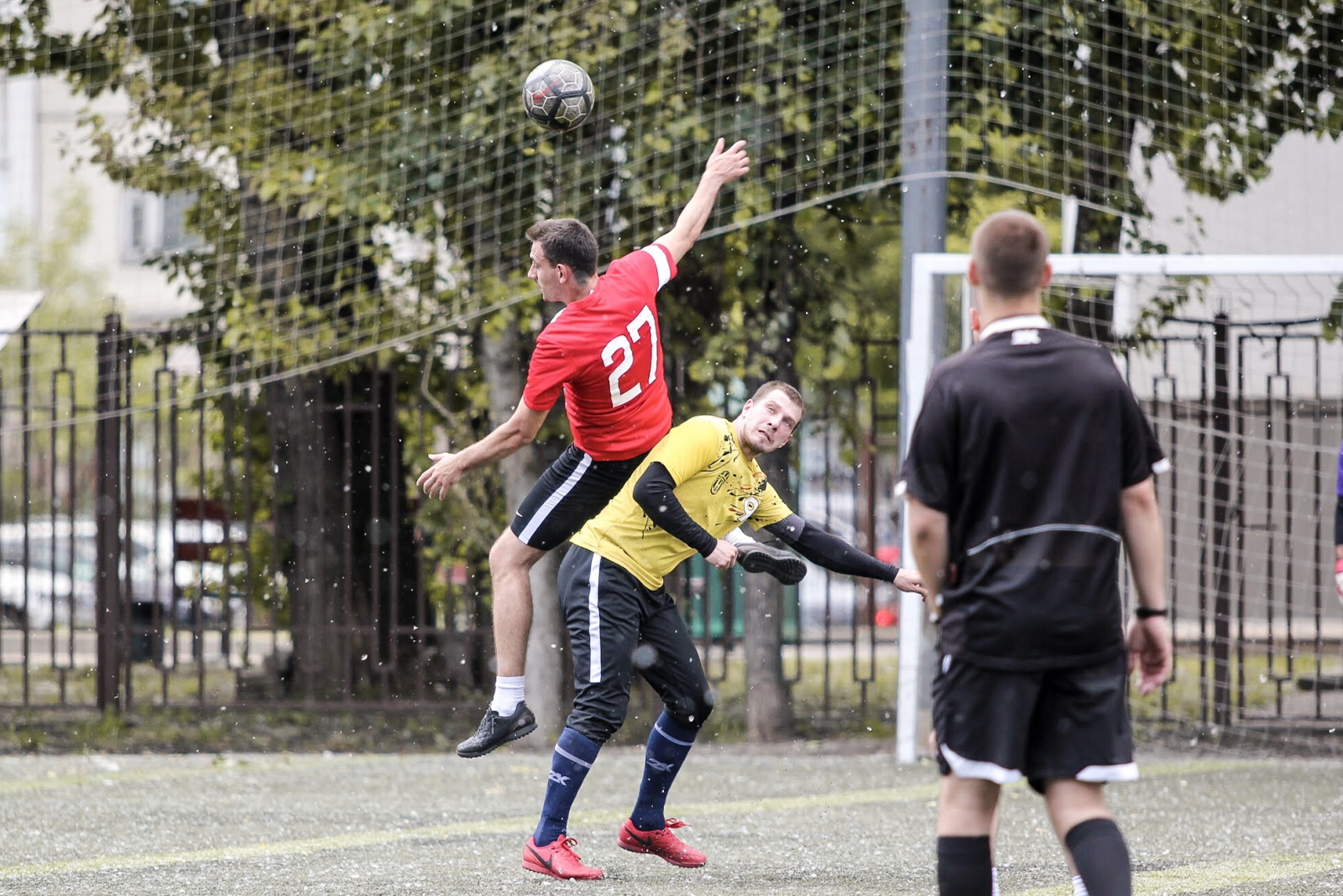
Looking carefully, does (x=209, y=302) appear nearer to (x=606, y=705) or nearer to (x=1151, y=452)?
(x=606, y=705)

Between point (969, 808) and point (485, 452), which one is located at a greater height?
point (485, 452)

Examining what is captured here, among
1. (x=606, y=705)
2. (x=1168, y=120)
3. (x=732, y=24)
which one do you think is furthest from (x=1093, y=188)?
(x=606, y=705)

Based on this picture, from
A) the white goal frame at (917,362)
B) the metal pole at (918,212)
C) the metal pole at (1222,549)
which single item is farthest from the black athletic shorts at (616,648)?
the metal pole at (1222,549)

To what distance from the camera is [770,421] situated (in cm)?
516

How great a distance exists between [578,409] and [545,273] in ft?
1.67

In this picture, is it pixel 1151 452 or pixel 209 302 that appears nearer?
pixel 1151 452

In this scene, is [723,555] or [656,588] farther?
[656,588]

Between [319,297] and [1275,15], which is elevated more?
[1275,15]

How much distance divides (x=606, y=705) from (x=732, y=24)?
532cm

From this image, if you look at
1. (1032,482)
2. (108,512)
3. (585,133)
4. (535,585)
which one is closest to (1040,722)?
(1032,482)

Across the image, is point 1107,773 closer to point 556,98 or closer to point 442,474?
point 442,474

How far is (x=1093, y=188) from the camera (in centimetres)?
953

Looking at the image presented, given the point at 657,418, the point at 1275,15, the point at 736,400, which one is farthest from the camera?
the point at 736,400

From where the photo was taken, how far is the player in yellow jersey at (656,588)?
16.7 feet
